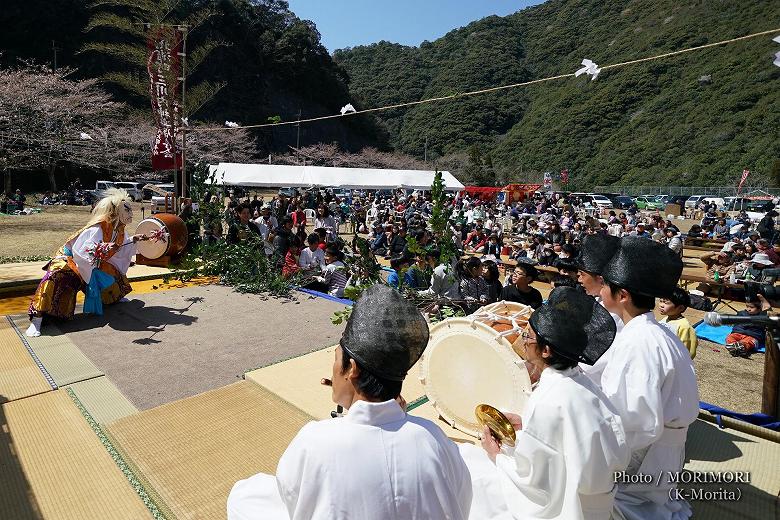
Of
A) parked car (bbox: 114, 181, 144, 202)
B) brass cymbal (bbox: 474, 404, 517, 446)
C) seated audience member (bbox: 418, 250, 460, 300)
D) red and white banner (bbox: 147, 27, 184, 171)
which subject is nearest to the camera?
brass cymbal (bbox: 474, 404, 517, 446)

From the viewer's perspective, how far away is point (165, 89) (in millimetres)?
12547

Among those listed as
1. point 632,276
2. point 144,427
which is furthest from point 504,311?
point 144,427

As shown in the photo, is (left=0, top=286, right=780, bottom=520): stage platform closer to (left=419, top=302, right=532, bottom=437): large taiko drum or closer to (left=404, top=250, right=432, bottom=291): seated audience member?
(left=419, top=302, right=532, bottom=437): large taiko drum

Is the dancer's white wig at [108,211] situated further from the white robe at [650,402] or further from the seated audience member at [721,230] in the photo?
the seated audience member at [721,230]

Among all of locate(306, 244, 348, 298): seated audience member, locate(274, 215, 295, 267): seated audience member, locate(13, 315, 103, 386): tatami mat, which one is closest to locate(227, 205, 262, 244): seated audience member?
locate(274, 215, 295, 267): seated audience member

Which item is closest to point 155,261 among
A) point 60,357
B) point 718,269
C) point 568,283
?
point 60,357

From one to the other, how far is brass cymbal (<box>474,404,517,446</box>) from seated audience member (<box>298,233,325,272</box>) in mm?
5724

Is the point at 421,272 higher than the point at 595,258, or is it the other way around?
the point at 595,258

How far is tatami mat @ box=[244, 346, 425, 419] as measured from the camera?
12.9 feet

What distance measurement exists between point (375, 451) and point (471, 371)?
6.50ft

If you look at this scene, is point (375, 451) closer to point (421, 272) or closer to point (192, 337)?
point (421, 272)

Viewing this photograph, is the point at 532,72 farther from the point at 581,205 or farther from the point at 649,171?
the point at 581,205

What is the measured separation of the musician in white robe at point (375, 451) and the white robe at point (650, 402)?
1081 mm

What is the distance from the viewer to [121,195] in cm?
621
